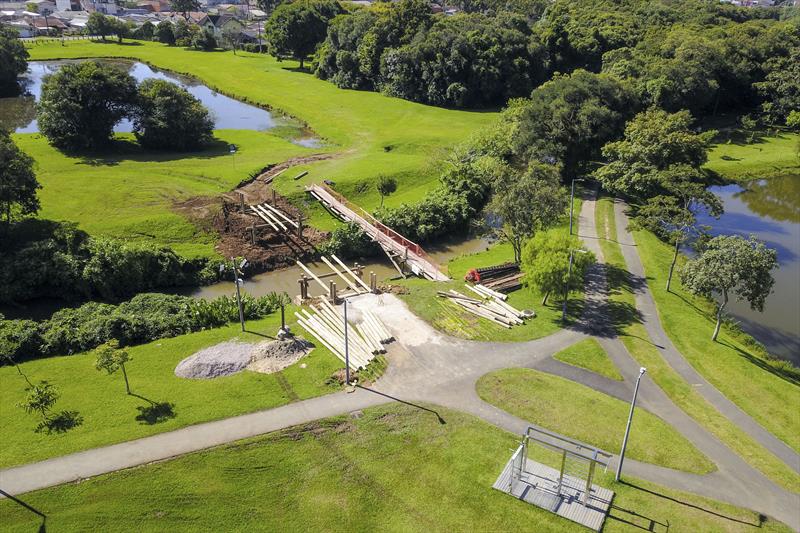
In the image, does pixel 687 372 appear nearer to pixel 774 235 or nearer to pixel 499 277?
→ pixel 499 277

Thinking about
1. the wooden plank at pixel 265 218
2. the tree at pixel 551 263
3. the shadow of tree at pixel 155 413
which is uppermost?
the tree at pixel 551 263

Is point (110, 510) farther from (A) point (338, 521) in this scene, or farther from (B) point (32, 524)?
(A) point (338, 521)

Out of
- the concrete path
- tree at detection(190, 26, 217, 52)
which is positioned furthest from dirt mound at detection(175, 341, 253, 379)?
tree at detection(190, 26, 217, 52)

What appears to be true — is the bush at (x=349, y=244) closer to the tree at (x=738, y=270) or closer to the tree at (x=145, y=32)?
the tree at (x=738, y=270)

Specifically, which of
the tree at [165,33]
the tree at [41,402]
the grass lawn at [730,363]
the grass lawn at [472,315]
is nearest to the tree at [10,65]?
the tree at [165,33]

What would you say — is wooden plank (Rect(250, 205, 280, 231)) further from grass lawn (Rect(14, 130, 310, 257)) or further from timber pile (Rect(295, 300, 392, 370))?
timber pile (Rect(295, 300, 392, 370))

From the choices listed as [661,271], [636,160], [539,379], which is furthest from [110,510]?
[636,160]
